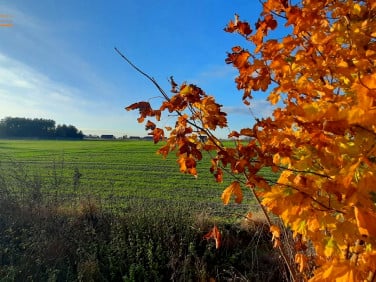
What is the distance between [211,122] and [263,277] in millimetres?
3362

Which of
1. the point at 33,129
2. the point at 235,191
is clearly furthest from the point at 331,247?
the point at 33,129

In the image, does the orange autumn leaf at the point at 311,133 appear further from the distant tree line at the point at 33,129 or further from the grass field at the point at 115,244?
the distant tree line at the point at 33,129

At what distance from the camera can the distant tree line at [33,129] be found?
89750 mm

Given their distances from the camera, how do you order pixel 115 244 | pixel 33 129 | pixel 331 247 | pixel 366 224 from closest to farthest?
1. pixel 366 224
2. pixel 331 247
3. pixel 115 244
4. pixel 33 129

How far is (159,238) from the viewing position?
5008mm

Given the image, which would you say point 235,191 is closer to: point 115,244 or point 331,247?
point 331,247

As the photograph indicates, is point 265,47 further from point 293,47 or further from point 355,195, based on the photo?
point 355,195

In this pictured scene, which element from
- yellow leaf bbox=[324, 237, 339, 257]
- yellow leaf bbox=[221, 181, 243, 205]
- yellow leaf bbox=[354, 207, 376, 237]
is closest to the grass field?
yellow leaf bbox=[324, 237, 339, 257]

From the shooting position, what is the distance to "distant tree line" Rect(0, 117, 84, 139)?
8975cm

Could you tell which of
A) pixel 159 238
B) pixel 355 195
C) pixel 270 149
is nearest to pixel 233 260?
pixel 159 238

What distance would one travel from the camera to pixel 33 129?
9094cm

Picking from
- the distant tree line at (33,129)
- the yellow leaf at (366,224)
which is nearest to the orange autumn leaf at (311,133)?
the yellow leaf at (366,224)

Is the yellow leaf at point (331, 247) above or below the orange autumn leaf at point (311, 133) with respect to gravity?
below

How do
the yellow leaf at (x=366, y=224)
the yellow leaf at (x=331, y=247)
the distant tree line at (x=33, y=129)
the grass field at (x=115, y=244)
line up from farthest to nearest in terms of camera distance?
1. the distant tree line at (x=33, y=129)
2. the grass field at (x=115, y=244)
3. the yellow leaf at (x=331, y=247)
4. the yellow leaf at (x=366, y=224)
